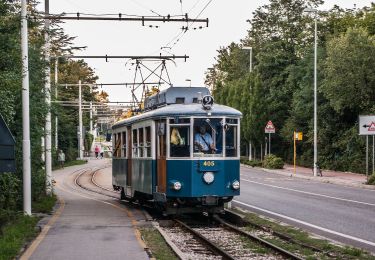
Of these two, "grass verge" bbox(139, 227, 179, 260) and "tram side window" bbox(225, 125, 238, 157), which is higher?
"tram side window" bbox(225, 125, 238, 157)

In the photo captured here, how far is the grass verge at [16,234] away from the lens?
12.4 metres

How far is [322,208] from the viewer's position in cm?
2223

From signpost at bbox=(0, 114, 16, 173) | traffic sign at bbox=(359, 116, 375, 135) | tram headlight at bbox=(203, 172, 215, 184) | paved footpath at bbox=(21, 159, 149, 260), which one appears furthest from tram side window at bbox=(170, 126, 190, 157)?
traffic sign at bbox=(359, 116, 375, 135)

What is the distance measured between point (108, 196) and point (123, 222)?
11774 mm

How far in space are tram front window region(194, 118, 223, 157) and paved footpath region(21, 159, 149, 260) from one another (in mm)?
2503

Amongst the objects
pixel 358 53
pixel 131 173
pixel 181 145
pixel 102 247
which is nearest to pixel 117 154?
pixel 131 173

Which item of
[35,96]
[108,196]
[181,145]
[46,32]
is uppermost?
[46,32]

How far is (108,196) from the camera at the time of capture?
1177 inches

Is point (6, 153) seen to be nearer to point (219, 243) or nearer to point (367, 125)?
point (219, 243)

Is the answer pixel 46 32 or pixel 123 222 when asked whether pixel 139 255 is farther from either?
pixel 46 32

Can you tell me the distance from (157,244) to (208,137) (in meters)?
5.07

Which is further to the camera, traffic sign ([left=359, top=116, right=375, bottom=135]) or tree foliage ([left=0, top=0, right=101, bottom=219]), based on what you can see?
traffic sign ([left=359, top=116, right=375, bottom=135])

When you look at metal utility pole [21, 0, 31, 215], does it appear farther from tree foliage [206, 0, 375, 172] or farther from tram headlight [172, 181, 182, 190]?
tree foliage [206, 0, 375, 172]

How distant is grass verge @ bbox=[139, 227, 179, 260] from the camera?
1246 centimetres
